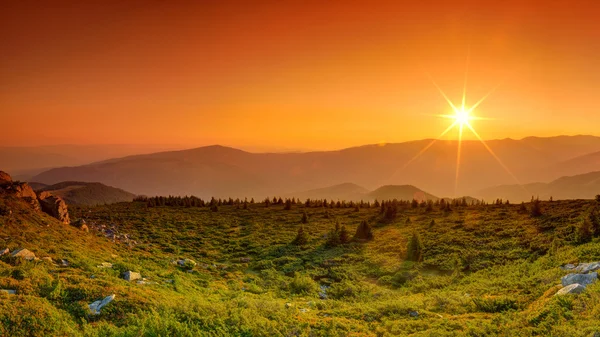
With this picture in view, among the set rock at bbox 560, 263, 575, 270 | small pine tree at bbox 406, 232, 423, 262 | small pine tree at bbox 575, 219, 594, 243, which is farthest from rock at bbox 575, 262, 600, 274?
small pine tree at bbox 406, 232, 423, 262

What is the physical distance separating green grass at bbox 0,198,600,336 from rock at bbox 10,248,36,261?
71cm

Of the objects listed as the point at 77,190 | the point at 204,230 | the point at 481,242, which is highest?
the point at 481,242

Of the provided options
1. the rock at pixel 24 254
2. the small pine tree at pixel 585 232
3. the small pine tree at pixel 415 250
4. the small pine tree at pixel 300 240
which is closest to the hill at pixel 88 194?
the small pine tree at pixel 300 240

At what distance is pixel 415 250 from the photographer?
2594 centimetres

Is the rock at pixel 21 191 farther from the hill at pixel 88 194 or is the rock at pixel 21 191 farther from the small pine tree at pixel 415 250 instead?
the hill at pixel 88 194

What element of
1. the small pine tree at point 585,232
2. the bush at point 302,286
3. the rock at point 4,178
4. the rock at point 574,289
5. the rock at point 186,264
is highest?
the rock at point 4,178

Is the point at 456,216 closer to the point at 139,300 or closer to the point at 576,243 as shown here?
the point at 576,243

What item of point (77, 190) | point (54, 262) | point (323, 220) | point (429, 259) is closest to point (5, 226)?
point (54, 262)

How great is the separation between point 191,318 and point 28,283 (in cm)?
635

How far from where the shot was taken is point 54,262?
15211 mm

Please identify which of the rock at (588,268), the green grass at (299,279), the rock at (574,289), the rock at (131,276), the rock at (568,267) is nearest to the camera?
the green grass at (299,279)

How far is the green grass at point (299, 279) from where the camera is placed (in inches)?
413

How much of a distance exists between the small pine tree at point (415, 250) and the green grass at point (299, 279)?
1.57 ft

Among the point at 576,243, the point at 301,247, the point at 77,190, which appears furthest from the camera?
the point at 77,190
